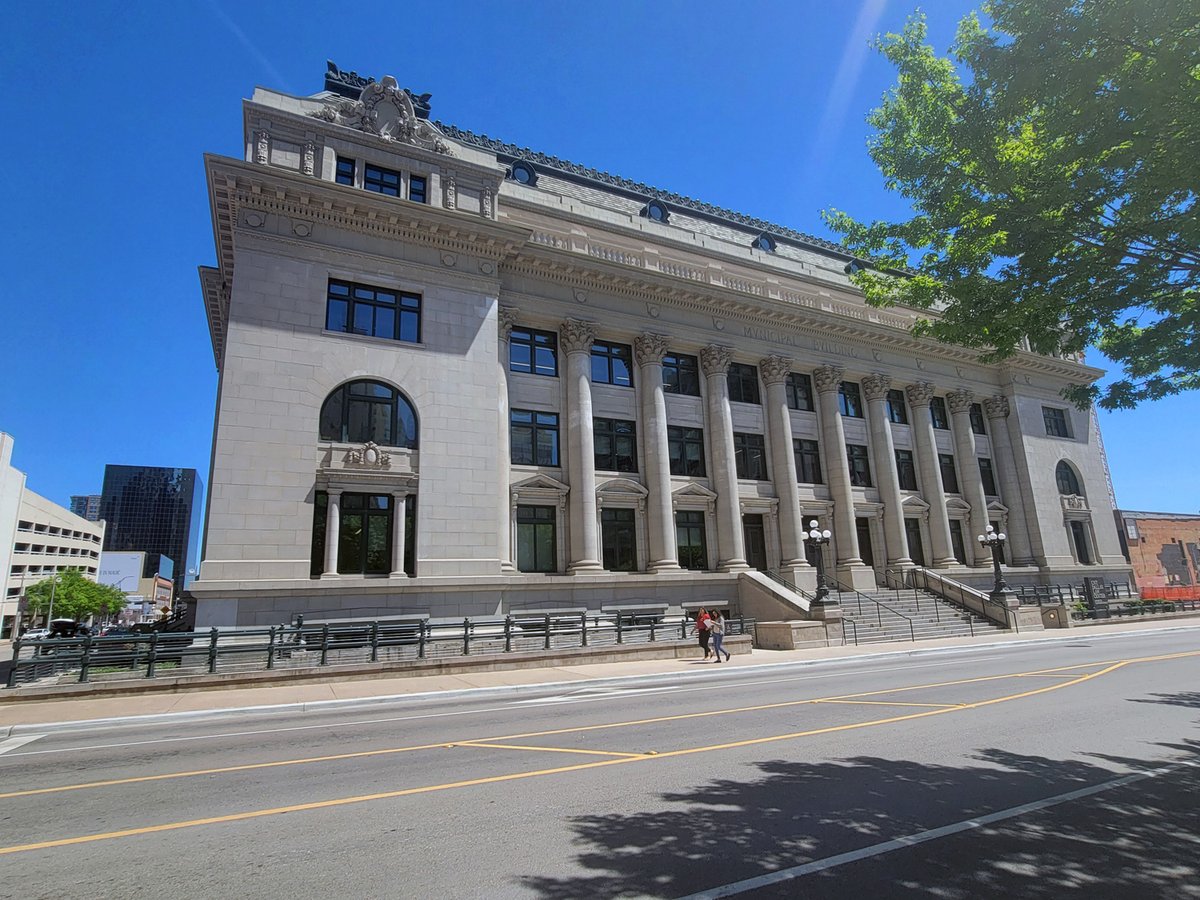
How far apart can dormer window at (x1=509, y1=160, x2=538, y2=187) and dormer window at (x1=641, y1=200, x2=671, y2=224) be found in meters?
6.60

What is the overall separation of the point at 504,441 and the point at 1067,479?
3951 centimetres

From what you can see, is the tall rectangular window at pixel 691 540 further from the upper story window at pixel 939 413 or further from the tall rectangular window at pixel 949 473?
the upper story window at pixel 939 413

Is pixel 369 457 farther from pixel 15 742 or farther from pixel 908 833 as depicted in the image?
pixel 908 833

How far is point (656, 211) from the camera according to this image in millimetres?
37094

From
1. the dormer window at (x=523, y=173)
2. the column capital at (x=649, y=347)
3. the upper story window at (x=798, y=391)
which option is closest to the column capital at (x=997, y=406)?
the upper story window at (x=798, y=391)

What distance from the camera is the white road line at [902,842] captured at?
4.33 meters

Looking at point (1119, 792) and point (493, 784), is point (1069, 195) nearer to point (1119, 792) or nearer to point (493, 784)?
point (1119, 792)

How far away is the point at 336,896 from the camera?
14.4 feet

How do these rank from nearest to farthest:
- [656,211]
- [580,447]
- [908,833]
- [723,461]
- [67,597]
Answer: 1. [908,833]
2. [580,447]
3. [723,461]
4. [656,211]
5. [67,597]

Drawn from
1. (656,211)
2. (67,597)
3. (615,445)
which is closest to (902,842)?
(615,445)

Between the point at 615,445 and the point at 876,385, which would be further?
the point at 876,385

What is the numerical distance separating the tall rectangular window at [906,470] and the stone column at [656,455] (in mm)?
15979

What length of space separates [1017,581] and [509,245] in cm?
3562

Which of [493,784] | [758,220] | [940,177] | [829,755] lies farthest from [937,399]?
[493,784]
